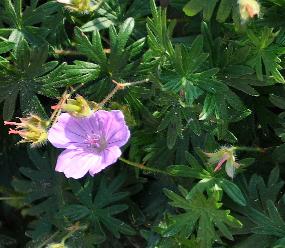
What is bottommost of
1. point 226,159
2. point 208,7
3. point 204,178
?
point 204,178

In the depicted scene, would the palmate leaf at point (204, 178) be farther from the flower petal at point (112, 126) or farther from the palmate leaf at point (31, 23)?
the palmate leaf at point (31, 23)

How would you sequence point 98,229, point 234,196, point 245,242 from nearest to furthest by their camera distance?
point 234,196 → point 245,242 → point 98,229

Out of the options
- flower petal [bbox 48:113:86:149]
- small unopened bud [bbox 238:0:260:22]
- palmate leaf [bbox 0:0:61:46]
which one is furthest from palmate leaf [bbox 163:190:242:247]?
palmate leaf [bbox 0:0:61:46]

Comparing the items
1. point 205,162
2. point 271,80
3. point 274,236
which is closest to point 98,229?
point 205,162

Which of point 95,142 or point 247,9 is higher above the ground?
point 247,9

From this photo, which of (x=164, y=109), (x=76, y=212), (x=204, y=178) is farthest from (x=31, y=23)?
(x=204, y=178)

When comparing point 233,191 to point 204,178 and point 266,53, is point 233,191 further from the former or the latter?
point 266,53

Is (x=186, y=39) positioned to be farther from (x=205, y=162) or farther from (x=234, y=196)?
(x=234, y=196)
